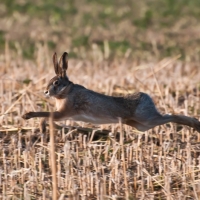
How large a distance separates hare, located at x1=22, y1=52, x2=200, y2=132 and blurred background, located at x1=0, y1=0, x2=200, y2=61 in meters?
7.93

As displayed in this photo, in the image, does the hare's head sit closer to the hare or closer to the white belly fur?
the hare

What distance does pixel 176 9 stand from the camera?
21234 mm

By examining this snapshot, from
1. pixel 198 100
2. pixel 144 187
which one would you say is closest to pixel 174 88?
pixel 198 100

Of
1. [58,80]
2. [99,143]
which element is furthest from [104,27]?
[58,80]

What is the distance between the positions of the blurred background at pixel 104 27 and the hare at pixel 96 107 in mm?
7929

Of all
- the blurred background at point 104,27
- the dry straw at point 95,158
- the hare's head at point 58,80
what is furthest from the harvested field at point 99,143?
the hare's head at point 58,80

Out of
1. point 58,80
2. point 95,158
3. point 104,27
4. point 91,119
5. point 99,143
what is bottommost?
point 95,158

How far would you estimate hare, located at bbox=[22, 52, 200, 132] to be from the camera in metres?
6.77

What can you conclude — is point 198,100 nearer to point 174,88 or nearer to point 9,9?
point 174,88

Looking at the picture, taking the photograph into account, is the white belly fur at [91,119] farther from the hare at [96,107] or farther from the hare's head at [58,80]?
the hare's head at [58,80]

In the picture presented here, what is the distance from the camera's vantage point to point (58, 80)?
22.2 ft

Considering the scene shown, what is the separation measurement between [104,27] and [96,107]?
12.2 m

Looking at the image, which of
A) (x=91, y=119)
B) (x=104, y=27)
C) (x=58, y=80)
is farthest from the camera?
(x=104, y=27)

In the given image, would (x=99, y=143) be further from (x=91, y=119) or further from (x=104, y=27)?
(x=104, y=27)
